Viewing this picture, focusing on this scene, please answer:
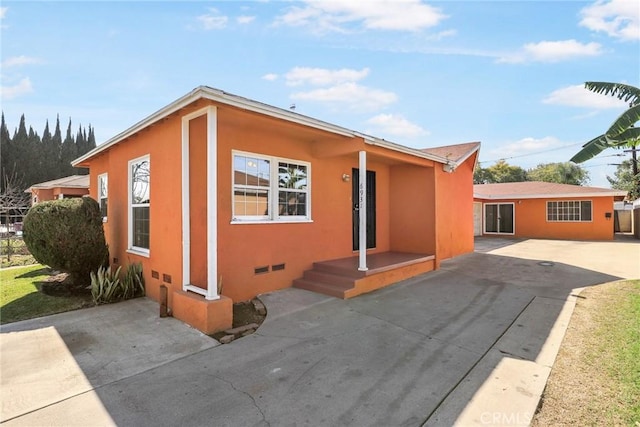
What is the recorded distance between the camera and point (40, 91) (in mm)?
11469

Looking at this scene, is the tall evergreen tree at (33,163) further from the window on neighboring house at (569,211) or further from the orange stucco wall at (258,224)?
the window on neighboring house at (569,211)

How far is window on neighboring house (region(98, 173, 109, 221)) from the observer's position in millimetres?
9469

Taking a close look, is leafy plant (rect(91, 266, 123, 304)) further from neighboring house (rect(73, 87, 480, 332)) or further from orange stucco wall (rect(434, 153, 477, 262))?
orange stucco wall (rect(434, 153, 477, 262))

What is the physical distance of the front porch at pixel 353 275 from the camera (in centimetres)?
660

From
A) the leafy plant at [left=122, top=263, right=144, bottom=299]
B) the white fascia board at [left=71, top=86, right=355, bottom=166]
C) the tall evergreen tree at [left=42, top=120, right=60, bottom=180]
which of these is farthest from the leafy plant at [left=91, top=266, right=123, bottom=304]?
the tall evergreen tree at [left=42, top=120, right=60, bottom=180]

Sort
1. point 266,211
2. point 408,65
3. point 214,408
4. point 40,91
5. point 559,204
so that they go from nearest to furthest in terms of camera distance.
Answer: point 214,408, point 266,211, point 408,65, point 40,91, point 559,204

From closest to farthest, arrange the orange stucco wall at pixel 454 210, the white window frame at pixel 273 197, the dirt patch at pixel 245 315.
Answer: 1. the dirt patch at pixel 245 315
2. the white window frame at pixel 273 197
3. the orange stucco wall at pixel 454 210

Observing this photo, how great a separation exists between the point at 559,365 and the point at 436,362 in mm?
1384

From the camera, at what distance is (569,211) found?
19.2m

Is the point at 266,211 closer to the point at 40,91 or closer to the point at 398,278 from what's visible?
the point at 398,278

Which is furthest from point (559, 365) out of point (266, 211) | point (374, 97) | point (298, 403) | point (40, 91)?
point (40, 91)

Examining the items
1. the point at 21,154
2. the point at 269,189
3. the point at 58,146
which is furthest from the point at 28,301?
the point at 58,146

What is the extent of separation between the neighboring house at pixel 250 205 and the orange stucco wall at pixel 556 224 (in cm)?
1356

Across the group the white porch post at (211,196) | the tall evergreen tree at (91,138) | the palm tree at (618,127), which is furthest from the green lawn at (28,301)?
the tall evergreen tree at (91,138)
